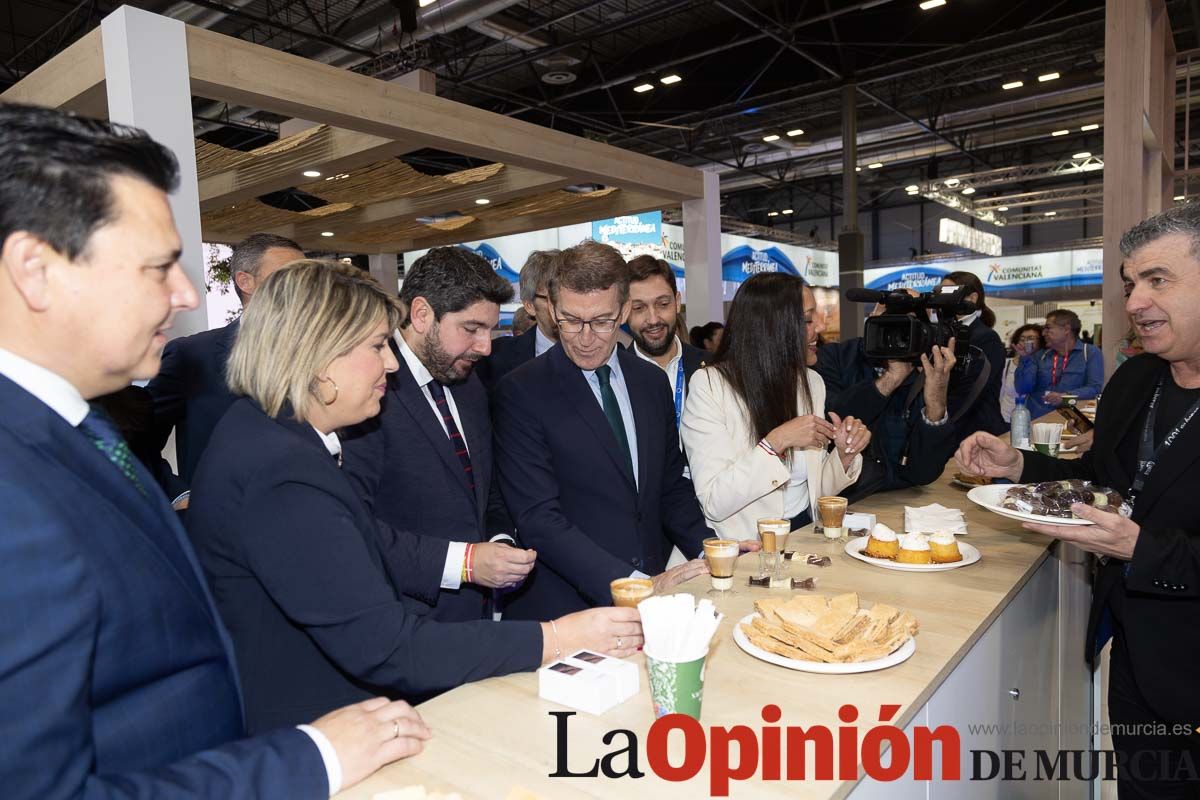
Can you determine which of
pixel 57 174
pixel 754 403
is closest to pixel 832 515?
pixel 754 403

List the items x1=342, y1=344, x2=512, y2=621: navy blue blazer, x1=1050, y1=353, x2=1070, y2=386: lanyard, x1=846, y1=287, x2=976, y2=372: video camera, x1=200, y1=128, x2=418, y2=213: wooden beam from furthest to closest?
1. x1=1050, y1=353, x2=1070, y2=386: lanyard
2. x1=200, y1=128, x2=418, y2=213: wooden beam
3. x1=846, y1=287, x2=976, y2=372: video camera
4. x1=342, y1=344, x2=512, y2=621: navy blue blazer

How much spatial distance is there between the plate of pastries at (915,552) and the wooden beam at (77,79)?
3.03 m

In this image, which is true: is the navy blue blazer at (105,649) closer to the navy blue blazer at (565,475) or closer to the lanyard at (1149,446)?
the navy blue blazer at (565,475)

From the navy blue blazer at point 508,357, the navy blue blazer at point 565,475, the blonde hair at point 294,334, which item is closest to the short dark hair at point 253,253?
the navy blue blazer at point 508,357

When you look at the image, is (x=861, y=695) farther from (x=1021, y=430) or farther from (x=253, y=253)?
(x=253, y=253)

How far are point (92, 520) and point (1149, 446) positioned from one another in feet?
7.26

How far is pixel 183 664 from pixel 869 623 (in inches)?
45.1

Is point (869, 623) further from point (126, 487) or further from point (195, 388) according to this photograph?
point (195, 388)

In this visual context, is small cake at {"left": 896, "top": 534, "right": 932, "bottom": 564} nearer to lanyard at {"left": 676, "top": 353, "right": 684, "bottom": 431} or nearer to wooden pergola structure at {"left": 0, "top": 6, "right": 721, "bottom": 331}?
lanyard at {"left": 676, "top": 353, "right": 684, "bottom": 431}

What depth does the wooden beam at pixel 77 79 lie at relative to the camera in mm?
2959

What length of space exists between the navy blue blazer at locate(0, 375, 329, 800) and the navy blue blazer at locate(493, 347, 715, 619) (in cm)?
118

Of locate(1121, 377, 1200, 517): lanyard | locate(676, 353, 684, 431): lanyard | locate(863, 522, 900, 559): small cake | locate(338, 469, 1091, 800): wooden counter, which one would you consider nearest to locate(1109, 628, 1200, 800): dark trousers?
locate(338, 469, 1091, 800): wooden counter

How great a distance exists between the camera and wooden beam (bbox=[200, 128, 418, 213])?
4.80m

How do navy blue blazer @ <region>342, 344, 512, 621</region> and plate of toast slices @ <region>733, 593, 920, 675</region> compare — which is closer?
plate of toast slices @ <region>733, 593, 920, 675</region>
